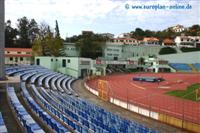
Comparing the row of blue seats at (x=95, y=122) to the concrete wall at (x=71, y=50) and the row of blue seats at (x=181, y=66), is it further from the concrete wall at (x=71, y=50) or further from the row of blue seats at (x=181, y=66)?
the concrete wall at (x=71, y=50)

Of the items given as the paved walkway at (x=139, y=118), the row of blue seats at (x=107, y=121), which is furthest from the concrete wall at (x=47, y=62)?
the row of blue seats at (x=107, y=121)

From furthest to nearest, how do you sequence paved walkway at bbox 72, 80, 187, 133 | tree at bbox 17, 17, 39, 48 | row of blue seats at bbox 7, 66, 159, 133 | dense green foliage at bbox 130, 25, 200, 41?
dense green foliage at bbox 130, 25, 200, 41
tree at bbox 17, 17, 39, 48
paved walkway at bbox 72, 80, 187, 133
row of blue seats at bbox 7, 66, 159, 133

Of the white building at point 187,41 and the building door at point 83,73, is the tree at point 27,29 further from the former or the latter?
the white building at point 187,41

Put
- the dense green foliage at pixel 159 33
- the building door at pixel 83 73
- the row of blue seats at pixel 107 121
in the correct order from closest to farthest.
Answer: the row of blue seats at pixel 107 121 → the building door at pixel 83 73 → the dense green foliage at pixel 159 33

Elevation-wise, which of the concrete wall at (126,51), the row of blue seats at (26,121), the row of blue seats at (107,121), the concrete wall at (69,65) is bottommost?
the row of blue seats at (107,121)

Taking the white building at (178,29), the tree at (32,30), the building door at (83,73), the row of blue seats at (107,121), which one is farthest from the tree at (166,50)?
the row of blue seats at (107,121)

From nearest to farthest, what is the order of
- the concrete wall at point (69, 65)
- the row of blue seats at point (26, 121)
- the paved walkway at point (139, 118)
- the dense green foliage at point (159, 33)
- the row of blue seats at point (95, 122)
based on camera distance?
the row of blue seats at point (26, 121) < the row of blue seats at point (95, 122) < the paved walkway at point (139, 118) < the concrete wall at point (69, 65) < the dense green foliage at point (159, 33)

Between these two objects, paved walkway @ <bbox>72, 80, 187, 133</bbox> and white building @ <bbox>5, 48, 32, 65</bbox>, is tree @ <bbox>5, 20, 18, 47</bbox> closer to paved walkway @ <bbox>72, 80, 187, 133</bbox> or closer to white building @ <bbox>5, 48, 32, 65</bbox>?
white building @ <bbox>5, 48, 32, 65</bbox>

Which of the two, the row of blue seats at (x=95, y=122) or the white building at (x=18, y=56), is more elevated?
the white building at (x=18, y=56)

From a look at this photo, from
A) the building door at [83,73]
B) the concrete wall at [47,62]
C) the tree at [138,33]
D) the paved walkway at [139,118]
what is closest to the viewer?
the paved walkway at [139,118]

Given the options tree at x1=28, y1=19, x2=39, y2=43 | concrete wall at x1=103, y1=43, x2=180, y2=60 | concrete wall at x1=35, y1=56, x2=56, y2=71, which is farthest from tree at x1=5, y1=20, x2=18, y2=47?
concrete wall at x1=35, y1=56, x2=56, y2=71

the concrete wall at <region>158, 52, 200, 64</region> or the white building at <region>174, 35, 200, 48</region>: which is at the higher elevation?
the white building at <region>174, 35, 200, 48</region>

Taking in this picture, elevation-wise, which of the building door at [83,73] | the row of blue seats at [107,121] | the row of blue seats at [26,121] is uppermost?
the row of blue seats at [26,121]

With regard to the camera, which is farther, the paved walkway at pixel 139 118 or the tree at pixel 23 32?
the tree at pixel 23 32
